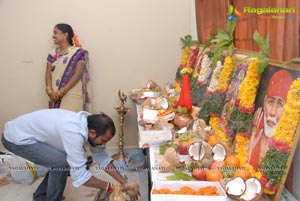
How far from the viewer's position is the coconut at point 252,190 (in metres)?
1.35

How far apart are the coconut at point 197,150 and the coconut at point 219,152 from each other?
0.07 meters

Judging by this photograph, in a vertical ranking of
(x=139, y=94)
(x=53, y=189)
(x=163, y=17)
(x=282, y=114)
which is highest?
(x=163, y=17)

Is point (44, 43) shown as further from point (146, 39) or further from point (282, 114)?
point (282, 114)

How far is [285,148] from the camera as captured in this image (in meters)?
1.37

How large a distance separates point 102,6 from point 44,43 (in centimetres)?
79

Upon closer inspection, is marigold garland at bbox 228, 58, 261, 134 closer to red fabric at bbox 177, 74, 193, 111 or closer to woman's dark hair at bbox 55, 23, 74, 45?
red fabric at bbox 177, 74, 193, 111

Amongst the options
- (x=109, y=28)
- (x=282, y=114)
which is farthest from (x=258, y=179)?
(x=109, y=28)

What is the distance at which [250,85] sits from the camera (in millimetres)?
1729

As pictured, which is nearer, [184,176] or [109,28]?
[184,176]

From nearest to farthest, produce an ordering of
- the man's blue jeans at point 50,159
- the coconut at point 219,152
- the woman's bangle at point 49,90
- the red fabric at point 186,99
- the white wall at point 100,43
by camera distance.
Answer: the coconut at point 219,152
the man's blue jeans at point 50,159
the red fabric at point 186,99
the woman's bangle at point 49,90
the white wall at point 100,43

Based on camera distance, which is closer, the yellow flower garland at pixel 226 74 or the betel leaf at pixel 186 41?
the yellow flower garland at pixel 226 74

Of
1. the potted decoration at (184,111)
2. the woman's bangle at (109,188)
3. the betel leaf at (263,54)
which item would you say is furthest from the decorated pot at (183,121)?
the betel leaf at (263,54)

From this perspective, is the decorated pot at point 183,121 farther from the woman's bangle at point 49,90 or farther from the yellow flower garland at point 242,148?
the woman's bangle at point 49,90

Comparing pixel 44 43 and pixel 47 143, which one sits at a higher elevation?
pixel 44 43
